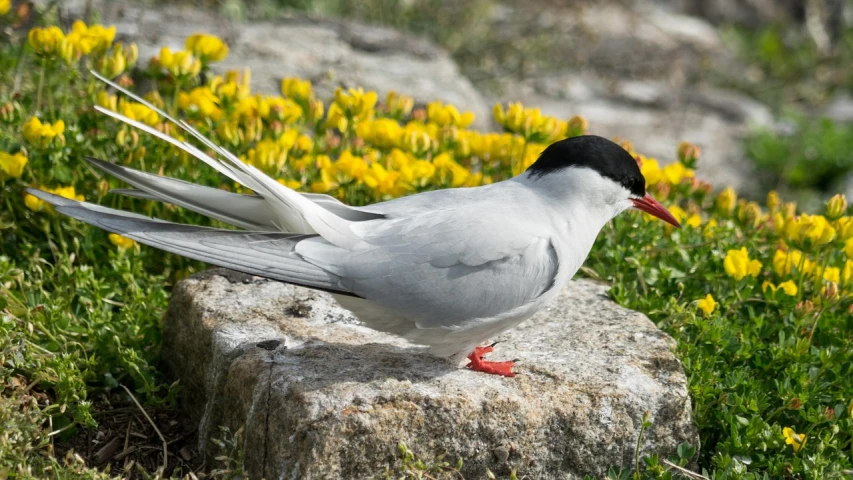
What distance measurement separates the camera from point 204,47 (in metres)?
3.90

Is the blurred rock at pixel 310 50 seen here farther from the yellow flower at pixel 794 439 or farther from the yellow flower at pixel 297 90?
the yellow flower at pixel 794 439

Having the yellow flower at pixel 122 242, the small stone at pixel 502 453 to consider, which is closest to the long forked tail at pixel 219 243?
the small stone at pixel 502 453

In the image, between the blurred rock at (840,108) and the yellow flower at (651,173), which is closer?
the yellow flower at (651,173)

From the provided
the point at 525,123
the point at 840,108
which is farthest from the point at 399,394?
the point at 840,108

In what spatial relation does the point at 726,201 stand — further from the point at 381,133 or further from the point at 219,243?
the point at 219,243

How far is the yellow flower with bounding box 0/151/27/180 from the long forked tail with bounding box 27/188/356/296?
36.5 inches

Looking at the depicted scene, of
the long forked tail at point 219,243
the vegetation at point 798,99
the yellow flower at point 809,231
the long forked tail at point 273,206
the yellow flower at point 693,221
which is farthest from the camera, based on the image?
the vegetation at point 798,99

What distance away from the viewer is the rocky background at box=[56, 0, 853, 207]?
5.86 m

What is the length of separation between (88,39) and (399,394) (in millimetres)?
2015

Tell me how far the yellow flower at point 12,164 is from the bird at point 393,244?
0.83 metres

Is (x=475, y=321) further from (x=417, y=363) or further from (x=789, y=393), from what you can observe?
(x=789, y=393)

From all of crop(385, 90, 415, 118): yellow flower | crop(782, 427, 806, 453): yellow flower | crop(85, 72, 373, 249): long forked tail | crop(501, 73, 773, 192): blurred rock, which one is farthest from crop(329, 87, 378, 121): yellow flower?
crop(501, 73, 773, 192): blurred rock

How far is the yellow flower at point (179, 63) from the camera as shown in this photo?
3.69 m

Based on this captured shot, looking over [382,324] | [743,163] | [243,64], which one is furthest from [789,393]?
[743,163]
